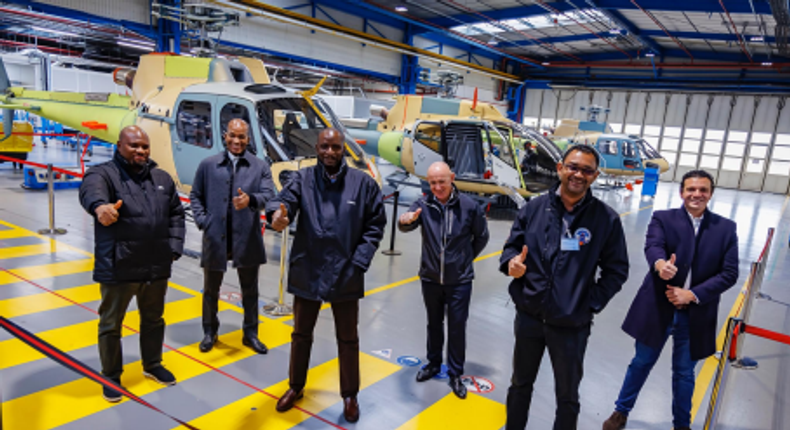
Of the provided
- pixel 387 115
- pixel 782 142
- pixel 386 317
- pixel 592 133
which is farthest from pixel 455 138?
pixel 782 142

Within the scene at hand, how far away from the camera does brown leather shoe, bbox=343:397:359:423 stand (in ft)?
11.4

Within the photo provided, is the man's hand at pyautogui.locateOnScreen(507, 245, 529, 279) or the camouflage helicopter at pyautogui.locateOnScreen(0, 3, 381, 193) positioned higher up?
the camouflage helicopter at pyautogui.locateOnScreen(0, 3, 381, 193)

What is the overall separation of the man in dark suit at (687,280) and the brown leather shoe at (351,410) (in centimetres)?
196

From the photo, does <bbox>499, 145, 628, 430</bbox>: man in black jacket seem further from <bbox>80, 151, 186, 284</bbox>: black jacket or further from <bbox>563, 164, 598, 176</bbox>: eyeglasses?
<bbox>80, 151, 186, 284</bbox>: black jacket

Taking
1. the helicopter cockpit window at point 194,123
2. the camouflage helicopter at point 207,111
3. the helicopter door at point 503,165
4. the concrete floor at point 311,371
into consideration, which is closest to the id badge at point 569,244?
the concrete floor at point 311,371

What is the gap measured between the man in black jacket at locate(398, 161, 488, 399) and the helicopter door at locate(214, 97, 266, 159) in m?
3.47

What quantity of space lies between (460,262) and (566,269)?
3.90 ft

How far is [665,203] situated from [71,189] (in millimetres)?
18464

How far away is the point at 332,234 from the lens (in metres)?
3.24

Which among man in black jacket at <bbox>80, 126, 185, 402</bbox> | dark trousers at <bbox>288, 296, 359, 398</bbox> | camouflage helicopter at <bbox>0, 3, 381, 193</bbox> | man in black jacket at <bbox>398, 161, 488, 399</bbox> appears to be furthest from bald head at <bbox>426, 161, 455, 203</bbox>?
camouflage helicopter at <bbox>0, 3, 381, 193</bbox>

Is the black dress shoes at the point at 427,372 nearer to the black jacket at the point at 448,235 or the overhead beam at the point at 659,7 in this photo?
the black jacket at the point at 448,235

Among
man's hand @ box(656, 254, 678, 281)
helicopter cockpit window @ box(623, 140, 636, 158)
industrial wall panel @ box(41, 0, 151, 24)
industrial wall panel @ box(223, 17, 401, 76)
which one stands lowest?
man's hand @ box(656, 254, 678, 281)

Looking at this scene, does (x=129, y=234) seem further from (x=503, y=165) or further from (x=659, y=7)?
(x=659, y=7)

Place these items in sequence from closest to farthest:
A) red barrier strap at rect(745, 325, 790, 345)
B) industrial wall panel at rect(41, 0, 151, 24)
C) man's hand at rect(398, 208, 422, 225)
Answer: red barrier strap at rect(745, 325, 790, 345), man's hand at rect(398, 208, 422, 225), industrial wall panel at rect(41, 0, 151, 24)
